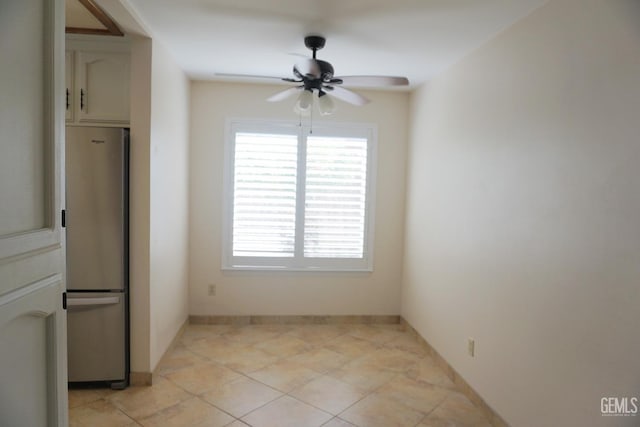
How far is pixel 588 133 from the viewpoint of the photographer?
1752 mm

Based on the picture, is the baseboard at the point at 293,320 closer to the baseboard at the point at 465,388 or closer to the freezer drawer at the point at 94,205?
the baseboard at the point at 465,388

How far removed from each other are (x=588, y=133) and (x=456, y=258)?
1464 mm

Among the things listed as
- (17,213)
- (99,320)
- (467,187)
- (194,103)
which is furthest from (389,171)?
(17,213)

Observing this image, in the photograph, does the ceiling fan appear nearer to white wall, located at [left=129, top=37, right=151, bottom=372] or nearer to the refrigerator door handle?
white wall, located at [left=129, top=37, right=151, bottom=372]

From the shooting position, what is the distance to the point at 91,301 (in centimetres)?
263

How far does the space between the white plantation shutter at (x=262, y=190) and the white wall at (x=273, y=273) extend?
0.67 ft

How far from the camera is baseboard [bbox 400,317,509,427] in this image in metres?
2.37

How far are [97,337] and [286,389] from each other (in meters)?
1.42

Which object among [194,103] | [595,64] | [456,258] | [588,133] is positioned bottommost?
[456,258]

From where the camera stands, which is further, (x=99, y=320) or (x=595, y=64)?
(x=99, y=320)

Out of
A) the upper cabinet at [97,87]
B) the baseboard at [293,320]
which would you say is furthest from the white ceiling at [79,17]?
the baseboard at [293,320]

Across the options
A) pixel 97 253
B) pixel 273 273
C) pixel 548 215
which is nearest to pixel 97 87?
pixel 97 253

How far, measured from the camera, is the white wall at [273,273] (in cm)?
398

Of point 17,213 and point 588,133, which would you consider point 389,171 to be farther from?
point 17,213
